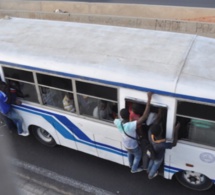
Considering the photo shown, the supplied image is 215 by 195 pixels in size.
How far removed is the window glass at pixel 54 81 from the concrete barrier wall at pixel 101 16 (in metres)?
5.83

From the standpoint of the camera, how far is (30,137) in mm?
7051

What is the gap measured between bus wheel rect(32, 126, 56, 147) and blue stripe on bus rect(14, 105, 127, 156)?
0.61 meters

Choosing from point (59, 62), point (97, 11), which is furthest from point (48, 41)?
point (97, 11)

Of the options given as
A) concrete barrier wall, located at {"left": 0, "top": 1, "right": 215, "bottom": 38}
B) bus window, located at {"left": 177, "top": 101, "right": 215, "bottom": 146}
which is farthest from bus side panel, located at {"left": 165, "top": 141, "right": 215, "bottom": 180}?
concrete barrier wall, located at {"left": 0, "top": 1, "right": 215, "bottom": 38}

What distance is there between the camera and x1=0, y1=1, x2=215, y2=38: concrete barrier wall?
9906 mm

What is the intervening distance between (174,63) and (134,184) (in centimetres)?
241

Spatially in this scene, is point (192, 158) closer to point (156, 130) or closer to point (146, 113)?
point (156, 130)

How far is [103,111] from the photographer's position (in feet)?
17.4

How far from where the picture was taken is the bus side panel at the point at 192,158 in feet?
15.3

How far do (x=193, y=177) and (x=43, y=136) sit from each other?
10.6 feet

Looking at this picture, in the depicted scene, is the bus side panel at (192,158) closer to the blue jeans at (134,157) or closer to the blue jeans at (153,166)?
the blue jeans at (153,166)

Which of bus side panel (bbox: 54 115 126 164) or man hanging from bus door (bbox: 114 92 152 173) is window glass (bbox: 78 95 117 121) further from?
man hanging from bus door (bbox: 114 92 152 173)

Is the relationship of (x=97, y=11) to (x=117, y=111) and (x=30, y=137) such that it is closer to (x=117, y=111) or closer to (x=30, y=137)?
(x=30, y=137)

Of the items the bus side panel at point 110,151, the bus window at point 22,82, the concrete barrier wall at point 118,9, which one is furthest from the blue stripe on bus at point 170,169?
the concrete barrier wall at point 118,9
